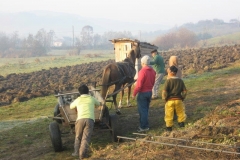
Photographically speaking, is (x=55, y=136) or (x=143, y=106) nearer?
(x=55, y=136)

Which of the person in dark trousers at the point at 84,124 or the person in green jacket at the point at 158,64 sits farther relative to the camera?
the person in green jacket at the point at 158,64

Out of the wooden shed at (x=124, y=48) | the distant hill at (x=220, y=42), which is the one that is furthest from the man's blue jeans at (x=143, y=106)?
the distant hill at (x=220, y=42)

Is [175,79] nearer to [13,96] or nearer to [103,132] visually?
[103,132]

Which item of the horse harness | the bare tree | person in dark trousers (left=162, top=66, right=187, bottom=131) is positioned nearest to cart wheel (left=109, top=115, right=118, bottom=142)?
person in dark trousers (left=162, top=66, right=187, bottom=131)

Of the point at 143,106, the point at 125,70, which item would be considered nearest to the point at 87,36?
the point at 125,70

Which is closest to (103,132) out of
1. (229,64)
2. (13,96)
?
(13,96)

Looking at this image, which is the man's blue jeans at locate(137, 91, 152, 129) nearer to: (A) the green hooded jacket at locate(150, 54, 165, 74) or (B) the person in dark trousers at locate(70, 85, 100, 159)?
(B) the person in dark trousers at locate(70, 85, 100, 159)

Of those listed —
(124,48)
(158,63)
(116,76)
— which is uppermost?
(124,48)

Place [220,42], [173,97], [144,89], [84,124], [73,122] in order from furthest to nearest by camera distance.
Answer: [220,42] < [144,89] < [173,97] < [73,122] < [84,124]

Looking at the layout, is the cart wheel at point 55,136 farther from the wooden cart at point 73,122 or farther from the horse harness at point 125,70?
the horse harness at point 125,70

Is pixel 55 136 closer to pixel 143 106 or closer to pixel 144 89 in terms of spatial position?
pixel 143 106

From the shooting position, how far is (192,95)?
13.3 metres

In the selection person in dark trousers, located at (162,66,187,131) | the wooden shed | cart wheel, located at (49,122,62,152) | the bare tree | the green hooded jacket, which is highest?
the bare tree

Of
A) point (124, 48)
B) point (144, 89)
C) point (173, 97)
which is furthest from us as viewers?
point (124, 48)
